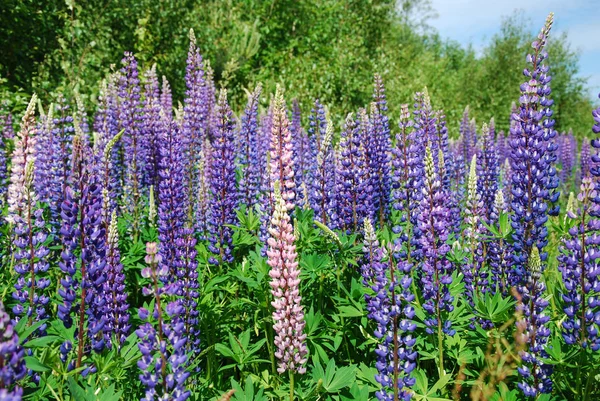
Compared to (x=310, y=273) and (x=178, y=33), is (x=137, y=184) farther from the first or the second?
(x=178, y=33)

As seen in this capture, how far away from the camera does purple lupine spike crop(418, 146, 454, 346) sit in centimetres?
298

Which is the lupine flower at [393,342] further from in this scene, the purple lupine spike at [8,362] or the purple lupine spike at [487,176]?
the purple lupine spike at [487,176]

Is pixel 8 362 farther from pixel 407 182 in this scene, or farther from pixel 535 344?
pixel 407 182

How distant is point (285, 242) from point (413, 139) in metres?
2.03

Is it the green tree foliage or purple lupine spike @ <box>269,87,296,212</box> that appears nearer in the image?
purple lupine spike @ <box>269,87,296,212</box>

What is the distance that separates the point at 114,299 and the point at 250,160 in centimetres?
251

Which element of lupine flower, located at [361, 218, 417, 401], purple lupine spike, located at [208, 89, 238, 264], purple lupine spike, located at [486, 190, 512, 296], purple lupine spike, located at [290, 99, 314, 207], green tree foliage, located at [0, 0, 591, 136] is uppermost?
green tree foliage, located at [0, 0, 591, 136]

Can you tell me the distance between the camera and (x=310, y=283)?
3.63 meters

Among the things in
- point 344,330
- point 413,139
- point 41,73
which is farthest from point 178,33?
point 344,330

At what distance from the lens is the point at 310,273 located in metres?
3.52

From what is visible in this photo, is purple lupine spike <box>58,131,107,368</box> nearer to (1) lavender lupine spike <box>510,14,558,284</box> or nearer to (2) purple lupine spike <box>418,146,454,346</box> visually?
(2) purple lupine spike <box>418,146,454,346</box>

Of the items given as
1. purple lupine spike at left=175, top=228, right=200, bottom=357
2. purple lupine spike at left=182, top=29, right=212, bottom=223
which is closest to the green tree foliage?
purple lupine spike at left=182, top=29, right=212, bottom=223

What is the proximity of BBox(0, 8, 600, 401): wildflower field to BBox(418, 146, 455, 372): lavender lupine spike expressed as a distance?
0.04 ft

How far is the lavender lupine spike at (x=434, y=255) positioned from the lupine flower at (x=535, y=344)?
Result: 42cm
